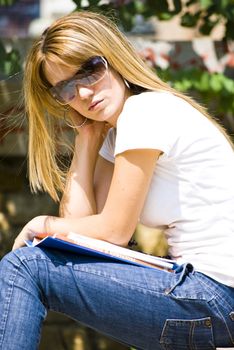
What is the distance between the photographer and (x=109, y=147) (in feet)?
9.23

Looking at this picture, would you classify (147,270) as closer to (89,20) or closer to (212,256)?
(212,256)

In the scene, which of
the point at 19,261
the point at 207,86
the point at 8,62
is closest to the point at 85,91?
the point at 19,261

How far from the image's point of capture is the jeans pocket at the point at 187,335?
2.36 metres

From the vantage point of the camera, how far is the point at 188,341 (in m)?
2.39

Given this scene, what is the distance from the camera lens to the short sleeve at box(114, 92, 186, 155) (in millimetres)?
2369

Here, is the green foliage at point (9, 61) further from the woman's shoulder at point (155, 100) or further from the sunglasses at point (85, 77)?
the woman's shoulder at point (155, 100)

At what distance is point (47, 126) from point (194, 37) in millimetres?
1775

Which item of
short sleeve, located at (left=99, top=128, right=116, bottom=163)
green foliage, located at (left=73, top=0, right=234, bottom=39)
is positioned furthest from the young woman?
green foliage, located at (left=73, top=0, right=234, bottom=39)

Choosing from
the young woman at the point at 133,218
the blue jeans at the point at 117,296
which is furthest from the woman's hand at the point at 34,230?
the blue jeans at the point at 117,296

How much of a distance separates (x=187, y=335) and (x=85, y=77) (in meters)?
0.78

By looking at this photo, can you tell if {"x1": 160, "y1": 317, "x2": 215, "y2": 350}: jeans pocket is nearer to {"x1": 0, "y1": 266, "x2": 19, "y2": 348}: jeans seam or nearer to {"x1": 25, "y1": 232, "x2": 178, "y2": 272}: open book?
{"x1": 25, "y1": 232, "x2": 178, "y2": 272}: open book

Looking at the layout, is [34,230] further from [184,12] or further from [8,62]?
[184,12]

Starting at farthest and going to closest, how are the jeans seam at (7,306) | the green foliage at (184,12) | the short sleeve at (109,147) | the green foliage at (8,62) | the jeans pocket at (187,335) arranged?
the green foliage at (184,12), the green foliage at (8,62), the short sleeve at (109,147), the jeans pocket at (187,335), the jeans seam at (7,306)

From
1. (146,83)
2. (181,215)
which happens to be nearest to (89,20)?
(146,83)
